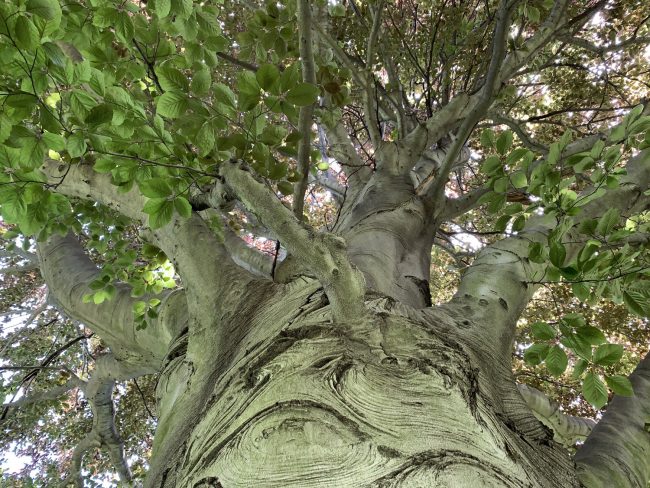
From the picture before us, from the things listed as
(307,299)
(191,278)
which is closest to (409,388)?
(307,299)

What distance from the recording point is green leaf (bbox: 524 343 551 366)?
1.33m

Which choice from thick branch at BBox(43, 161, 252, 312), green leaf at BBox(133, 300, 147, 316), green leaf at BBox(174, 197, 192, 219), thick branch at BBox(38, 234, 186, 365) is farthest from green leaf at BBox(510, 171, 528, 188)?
green leaf at BBox(133, 300, 147, 316)

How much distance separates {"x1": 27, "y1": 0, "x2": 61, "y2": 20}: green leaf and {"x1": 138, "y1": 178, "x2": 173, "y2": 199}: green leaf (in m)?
0.47

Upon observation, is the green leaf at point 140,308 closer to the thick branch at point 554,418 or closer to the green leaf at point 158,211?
the green leaf at point 158,211

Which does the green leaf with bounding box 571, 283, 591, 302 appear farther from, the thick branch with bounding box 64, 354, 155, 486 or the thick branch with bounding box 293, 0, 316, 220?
the thick branch with bounding box 64, 354, 155, 486

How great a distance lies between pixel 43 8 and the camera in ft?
3.21

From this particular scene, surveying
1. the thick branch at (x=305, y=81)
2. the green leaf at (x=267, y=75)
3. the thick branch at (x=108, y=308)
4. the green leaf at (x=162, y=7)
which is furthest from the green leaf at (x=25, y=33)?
the thick branch at (x=108, y=308)

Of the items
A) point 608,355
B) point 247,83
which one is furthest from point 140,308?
point 608,355

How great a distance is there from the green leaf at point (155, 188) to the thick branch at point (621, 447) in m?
1.47

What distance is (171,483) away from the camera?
93 centimetres

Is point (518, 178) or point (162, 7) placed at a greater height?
point (162, 7)

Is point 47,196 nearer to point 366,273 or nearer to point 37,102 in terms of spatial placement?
point 37,102

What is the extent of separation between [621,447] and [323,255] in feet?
3.96

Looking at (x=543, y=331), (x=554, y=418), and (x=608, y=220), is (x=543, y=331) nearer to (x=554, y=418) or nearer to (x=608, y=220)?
(x=608, y=220)
